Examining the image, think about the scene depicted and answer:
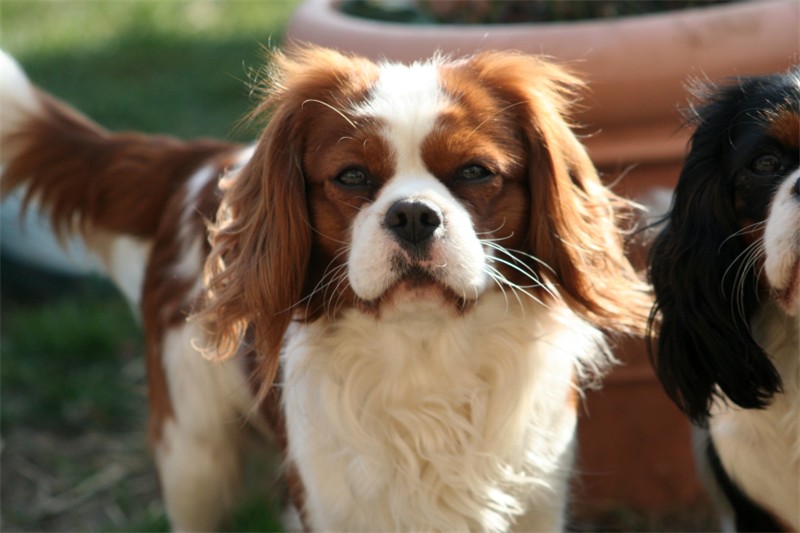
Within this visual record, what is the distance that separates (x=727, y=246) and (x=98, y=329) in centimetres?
271

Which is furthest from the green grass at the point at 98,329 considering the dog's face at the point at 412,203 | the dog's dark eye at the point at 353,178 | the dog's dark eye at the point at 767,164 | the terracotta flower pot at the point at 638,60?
the dog's dark eye at the point at 767,164

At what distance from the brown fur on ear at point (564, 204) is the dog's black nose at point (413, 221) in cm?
35

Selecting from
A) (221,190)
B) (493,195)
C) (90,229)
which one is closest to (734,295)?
(493,195)

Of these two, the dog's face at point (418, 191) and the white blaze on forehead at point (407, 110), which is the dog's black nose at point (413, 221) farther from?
the white blaze on forehead at point (407, 110)

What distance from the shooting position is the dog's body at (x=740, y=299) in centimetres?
235

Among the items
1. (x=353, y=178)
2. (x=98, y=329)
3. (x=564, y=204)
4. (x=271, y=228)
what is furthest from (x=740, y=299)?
(x=98, y=329)

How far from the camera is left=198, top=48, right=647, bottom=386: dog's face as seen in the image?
91.4 inches

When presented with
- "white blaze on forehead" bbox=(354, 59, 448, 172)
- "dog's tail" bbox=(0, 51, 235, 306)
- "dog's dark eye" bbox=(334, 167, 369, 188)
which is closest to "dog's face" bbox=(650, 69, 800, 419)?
"white blaze on forehead" bbox=(354, 59, 448, 172)

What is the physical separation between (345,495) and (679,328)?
0.83 meters

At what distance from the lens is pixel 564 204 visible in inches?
99.0

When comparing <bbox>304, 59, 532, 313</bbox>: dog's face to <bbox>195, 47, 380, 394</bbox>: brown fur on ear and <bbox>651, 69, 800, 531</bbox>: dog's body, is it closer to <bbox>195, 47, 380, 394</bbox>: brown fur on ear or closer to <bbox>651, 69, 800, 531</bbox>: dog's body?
<bbox>195, 47, 380, 394</bbox>: brown fur on ear

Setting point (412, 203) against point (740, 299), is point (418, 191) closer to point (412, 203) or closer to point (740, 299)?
point (412, 203)

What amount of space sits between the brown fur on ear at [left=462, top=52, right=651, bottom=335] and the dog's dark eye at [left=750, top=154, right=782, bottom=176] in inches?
15.2

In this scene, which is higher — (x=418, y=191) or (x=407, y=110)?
(x=407, y=110)
